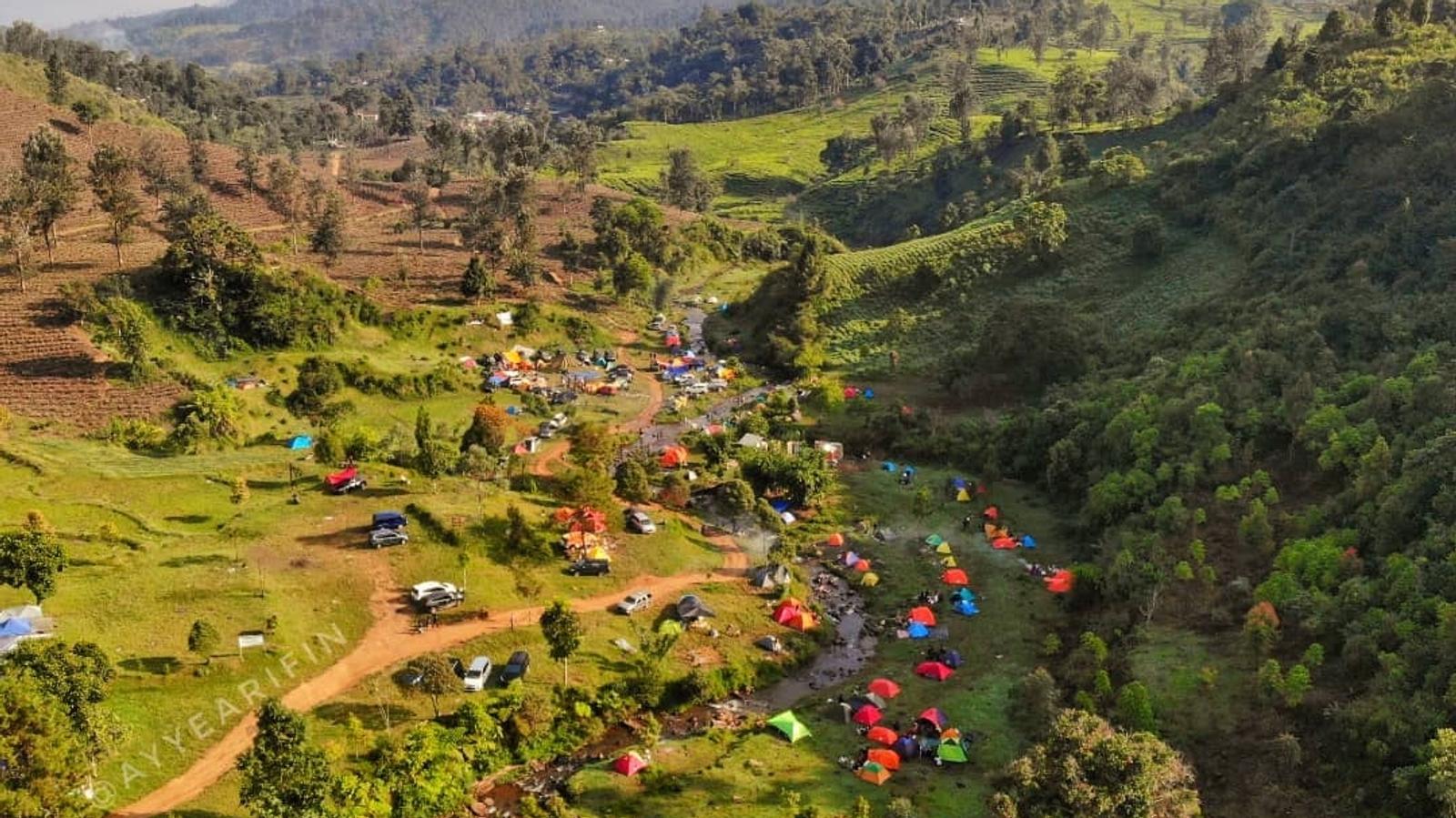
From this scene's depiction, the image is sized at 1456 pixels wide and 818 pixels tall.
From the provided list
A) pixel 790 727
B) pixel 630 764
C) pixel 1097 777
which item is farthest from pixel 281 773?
pixel 1097 777

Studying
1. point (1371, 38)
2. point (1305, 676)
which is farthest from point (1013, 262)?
point (1305, 676)

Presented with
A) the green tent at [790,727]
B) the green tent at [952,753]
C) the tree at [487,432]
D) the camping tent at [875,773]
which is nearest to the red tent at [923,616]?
the green tent at [952,753]

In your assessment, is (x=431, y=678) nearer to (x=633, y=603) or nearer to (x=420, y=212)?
(x=633, y=603)

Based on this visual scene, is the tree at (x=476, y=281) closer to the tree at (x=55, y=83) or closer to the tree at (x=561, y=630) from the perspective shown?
the tree at (x=561, y=630)

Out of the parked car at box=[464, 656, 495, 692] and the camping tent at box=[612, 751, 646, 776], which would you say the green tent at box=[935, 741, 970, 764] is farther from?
the parked car at box=[464, 656, 495, 692]

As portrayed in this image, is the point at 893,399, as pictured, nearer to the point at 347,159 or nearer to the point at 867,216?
the point at 867,216

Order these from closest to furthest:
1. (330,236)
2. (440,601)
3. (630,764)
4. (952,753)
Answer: (630,764)
(952,753)
(440,601)
(330,236)
